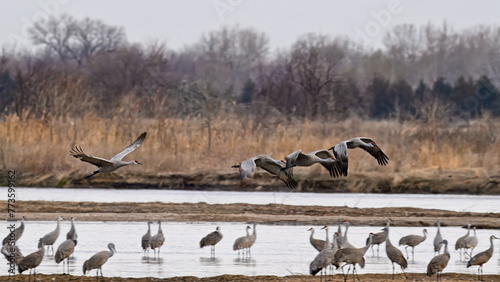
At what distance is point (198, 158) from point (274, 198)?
3.36 meters

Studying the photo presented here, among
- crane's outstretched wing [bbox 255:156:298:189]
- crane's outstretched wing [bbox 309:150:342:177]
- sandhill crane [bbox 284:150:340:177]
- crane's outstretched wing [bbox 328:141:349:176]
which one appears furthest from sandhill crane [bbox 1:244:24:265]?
crane's outstretched wing [bbox 328:141:349:176]

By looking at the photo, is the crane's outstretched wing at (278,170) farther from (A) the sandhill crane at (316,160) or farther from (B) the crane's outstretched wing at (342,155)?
(B) the crane's outstretched wing at (342,155)

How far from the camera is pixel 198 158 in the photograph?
87.8ft

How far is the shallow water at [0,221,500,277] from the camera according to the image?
14.0 m

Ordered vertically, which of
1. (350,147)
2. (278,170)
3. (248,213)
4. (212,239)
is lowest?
(212,239)

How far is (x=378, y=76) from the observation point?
62.0 metres

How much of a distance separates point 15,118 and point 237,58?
229ft

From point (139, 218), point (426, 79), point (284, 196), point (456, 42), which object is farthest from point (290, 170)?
point (456, 42)

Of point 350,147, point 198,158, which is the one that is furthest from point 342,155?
point 198,158

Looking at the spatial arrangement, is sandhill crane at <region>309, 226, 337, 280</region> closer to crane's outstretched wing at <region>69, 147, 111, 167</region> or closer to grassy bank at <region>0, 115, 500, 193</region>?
crane's outstretched wing at <region>69, 147, 111, 167</region>

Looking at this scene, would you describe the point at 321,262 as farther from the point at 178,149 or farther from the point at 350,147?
the point at 178,149

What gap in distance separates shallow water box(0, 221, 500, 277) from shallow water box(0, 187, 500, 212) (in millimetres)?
3781

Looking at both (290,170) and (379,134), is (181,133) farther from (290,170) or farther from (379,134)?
(290,170)

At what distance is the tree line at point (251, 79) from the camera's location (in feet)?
107
